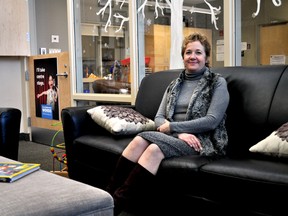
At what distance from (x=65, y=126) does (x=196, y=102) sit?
1.05m

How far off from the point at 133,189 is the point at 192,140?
0.43 metres

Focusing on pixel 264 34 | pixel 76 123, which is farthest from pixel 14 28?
pixel 264 34

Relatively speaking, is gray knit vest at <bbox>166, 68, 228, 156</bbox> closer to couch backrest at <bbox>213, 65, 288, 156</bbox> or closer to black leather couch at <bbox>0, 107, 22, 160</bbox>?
couch backrest at <bbox>213, 65, 288, 156</bbox>

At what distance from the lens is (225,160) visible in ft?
6.28

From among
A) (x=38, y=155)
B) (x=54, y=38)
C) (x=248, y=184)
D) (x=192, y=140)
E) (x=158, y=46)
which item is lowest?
(x=38, y=155)

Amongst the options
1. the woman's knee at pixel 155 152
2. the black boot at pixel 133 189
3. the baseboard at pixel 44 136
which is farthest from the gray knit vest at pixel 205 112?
the baseboard at pixel 44 136

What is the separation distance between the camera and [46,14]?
5395mm

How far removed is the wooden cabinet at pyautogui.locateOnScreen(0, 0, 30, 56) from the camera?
4.96 metres

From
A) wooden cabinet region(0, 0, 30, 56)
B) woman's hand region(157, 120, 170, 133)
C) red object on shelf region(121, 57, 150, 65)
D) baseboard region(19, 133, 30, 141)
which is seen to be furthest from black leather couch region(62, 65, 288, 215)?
baseboard region(19, 133, 30, 141)

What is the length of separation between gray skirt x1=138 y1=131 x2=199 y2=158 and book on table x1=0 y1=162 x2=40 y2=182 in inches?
26.6

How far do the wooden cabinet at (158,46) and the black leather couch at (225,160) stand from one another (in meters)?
0.63

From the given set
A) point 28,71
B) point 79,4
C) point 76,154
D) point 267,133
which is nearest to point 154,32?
point 79,4

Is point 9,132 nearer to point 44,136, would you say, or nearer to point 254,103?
point 254,103

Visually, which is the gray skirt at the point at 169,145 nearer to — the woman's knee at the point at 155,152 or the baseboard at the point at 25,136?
the woman's knee at the point at 155,152
